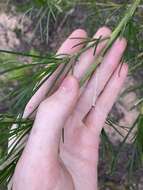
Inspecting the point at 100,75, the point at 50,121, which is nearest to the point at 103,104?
the point at 100,75

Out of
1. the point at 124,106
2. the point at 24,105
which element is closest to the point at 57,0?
the point at 24,105

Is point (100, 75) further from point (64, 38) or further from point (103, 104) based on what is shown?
point (64, 38)

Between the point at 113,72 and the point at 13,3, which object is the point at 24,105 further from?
the point at 13,3

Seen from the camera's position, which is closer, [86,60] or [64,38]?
[86,60]

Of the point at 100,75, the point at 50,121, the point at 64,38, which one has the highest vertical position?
the point at 64,38

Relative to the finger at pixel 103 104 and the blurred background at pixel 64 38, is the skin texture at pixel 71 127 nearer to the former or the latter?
the finger at pixel 103 104

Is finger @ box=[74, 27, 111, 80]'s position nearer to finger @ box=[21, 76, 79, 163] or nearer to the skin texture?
the skin texture

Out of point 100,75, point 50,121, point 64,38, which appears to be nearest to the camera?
point 50,121
